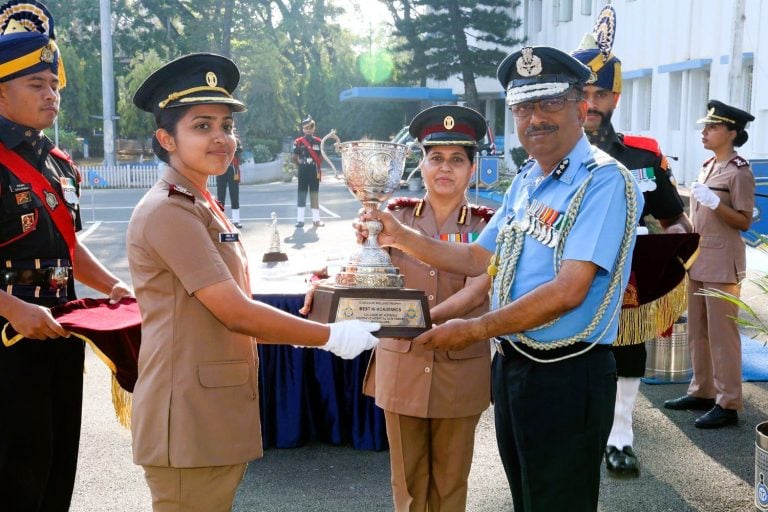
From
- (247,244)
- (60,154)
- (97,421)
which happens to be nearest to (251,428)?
(60,154)

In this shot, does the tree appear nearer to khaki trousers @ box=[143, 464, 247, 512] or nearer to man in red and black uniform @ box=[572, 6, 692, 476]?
man in red and black uniform @ box=[572, 6, 692, 476]

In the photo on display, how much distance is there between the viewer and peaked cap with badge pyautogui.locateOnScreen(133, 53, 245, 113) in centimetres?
256

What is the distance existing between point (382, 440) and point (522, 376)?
240 cm

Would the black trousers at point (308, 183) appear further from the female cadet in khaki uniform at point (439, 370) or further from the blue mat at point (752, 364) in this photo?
the female cadet in khaki uniform at point (439, 370)

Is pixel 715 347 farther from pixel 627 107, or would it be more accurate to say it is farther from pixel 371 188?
pixel 627 107

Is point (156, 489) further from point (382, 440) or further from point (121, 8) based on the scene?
point (121, 8)

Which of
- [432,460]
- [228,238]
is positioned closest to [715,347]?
[432,460]

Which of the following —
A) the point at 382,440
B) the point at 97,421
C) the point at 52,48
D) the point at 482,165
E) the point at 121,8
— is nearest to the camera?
the point at 52,48

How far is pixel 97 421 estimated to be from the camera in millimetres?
5480

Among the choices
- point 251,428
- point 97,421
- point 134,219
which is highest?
point 134,219

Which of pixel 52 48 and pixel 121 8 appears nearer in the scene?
pixel 52 48

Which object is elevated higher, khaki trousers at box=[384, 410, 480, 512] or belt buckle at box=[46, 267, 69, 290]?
belt buckle at box=[46, 267, 69, 290]

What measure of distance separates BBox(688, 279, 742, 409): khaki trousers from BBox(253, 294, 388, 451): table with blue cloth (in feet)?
7.41

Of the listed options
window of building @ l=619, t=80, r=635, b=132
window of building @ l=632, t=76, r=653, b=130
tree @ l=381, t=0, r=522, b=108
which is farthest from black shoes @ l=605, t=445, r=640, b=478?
tree @ l=381, t=0, r=522, b=108
